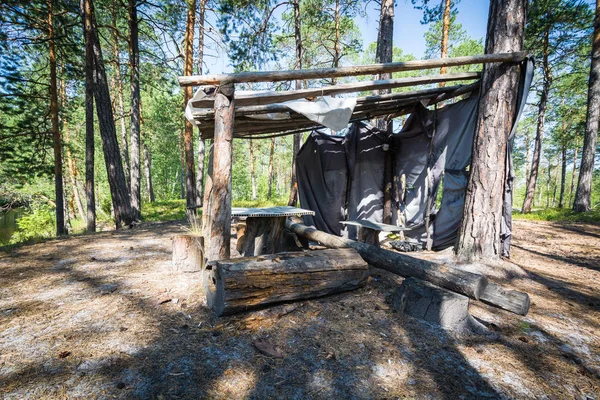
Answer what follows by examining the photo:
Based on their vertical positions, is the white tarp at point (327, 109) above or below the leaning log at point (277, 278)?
above

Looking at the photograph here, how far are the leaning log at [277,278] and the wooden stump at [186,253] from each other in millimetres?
844

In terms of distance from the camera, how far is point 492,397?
1.48 meters

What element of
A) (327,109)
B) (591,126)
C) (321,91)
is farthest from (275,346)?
(591,126)

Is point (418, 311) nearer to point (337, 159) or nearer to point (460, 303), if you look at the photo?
point (460, 303)

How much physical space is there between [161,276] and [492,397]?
10.9ft

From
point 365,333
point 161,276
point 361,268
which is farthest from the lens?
point 161,276

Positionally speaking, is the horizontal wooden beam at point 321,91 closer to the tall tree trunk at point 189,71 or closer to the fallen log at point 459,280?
the fallen log at point 459,280

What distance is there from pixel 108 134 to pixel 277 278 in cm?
669

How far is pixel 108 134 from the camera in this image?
647 cm

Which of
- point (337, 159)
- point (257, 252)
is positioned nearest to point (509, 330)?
point (257, 252)

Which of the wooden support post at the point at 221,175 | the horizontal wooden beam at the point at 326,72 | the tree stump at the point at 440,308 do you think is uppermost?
the horizontal wooden beam at the point at 326,72

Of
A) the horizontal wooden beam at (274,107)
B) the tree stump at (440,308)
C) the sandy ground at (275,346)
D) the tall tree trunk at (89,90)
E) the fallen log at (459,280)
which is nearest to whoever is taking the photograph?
the sandy ground at (275,346)

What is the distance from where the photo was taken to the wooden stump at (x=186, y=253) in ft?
10.8

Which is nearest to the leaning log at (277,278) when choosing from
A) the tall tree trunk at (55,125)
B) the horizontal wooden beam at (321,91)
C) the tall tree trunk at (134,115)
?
the horizontal wooden beam at (321,91)
